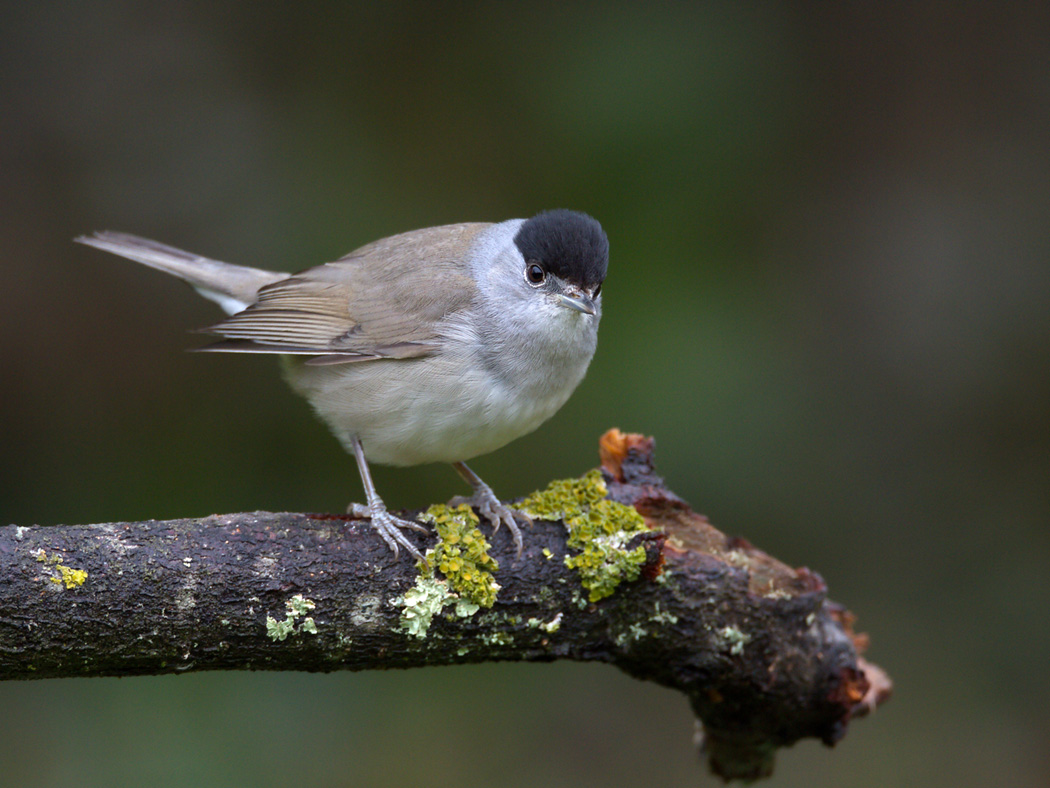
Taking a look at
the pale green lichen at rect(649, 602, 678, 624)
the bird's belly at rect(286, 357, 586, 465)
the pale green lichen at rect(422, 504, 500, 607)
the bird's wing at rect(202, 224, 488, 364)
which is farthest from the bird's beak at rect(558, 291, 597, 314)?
the pale green lichen at rect(649, 602, 678, 624)

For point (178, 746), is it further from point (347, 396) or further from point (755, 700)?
point (755, 700)

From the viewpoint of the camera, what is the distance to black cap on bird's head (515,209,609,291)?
12.3 feet

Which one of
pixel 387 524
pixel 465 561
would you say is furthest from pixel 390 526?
pixel 465 561

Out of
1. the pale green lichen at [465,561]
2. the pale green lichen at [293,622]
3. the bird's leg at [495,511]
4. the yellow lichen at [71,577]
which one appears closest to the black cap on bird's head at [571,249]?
the bird's leg at [495,511]

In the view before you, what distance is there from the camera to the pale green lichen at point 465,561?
3.19 metres

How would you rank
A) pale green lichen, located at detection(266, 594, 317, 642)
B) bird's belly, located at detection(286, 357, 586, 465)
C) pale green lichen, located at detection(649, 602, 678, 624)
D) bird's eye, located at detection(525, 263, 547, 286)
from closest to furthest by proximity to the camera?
pale green lichen, located at detection(266, 594, 317, 642)
pale green lichen, located at detection(649, 602, 678, 624)
bird's belly, located at detection(286, 357, 586, 465)
bird's eye, located at detection(525, 263, 547, 286)

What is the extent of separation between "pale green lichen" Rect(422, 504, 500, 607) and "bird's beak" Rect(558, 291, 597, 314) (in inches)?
37.5

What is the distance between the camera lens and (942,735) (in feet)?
18.5

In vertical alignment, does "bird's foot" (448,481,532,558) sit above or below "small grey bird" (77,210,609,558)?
below

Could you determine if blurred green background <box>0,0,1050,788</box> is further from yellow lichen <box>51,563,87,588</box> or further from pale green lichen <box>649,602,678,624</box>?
yellow lichen <box>51,563,87,588</box>

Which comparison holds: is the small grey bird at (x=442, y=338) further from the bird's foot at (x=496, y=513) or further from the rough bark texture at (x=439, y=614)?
the rough bark texture at (x=439, y=614)

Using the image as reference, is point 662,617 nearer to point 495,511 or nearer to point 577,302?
point 495,511

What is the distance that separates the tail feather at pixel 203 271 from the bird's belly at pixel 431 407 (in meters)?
0.93

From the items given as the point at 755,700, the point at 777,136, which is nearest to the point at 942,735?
the point at 755,700
